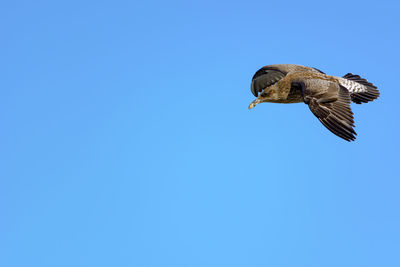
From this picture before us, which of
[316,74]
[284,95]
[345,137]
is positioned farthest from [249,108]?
[345,137]

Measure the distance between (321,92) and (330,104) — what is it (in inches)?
17.1

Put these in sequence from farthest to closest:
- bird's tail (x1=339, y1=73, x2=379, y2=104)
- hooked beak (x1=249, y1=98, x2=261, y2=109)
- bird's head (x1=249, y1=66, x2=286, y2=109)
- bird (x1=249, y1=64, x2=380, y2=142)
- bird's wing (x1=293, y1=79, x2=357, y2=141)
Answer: bird's head (x1=249, y1=66, x2=286, y2=109) < bird's tail (x1=339, y1=73, x2=379, y2=104) < hooked beak (x1=249, y1=98, x2=261, y2=109) < bird (x1=249, y1=64, x2=380, y2=142) < bird's wing (x1=293, y1=79, x2=357, y2=141)

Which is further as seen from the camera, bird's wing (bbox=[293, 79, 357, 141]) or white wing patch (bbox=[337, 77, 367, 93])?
white wing patch (bbox=[337, 77, 367, 93])

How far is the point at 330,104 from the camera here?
13453 millimetres

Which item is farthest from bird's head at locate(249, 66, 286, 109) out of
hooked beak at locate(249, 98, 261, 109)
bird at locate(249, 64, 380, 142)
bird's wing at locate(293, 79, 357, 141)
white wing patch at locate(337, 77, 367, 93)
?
bird's wing at locate(293, 79, 357, 141)

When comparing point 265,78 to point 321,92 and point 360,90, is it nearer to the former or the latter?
point 360,90

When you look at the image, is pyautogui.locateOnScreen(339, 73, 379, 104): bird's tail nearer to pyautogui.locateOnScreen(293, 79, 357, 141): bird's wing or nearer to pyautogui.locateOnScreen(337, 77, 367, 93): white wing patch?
pyautogui.locateOnScreen(337, 77, 367, 93): white wing patch

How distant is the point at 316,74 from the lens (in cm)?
1484

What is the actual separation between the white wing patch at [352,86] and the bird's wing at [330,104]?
727 mm

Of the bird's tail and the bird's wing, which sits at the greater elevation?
the bird's tail

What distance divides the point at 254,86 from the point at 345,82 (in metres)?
3.62

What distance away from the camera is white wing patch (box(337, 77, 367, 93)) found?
15.2 metres

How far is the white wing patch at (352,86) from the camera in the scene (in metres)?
15.2

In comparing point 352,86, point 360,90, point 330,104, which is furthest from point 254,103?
point 360,90
